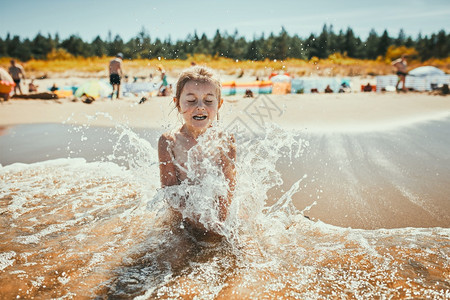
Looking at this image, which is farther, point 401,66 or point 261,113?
point 401,66

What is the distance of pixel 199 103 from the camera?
2.65 m

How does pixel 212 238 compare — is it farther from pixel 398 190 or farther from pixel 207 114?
pixel 398 190

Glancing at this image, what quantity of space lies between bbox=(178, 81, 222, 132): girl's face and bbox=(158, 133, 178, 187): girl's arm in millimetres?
303

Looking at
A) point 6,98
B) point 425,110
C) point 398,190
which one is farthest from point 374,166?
point 6,98

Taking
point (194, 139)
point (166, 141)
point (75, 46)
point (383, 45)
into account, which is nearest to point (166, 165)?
point (166, 141)

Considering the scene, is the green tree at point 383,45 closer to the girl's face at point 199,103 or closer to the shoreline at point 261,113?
the shoreline at point 261,113

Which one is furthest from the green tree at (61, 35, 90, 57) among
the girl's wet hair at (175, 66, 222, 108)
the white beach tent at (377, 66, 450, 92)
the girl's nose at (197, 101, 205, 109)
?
the girl's nose at (197, 101, 205, 109)

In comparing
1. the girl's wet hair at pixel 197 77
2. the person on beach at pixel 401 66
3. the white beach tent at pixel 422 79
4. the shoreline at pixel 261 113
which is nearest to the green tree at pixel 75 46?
the white beach tent at pixel 422 79

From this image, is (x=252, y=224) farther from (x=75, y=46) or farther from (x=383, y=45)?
(x=75, y=46)

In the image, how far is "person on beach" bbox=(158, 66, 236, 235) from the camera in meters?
2.66

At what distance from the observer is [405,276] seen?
181cm

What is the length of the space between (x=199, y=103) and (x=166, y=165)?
1.96 feet

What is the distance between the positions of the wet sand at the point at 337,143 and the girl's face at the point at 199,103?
2.76 feet

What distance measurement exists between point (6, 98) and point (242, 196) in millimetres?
10103
